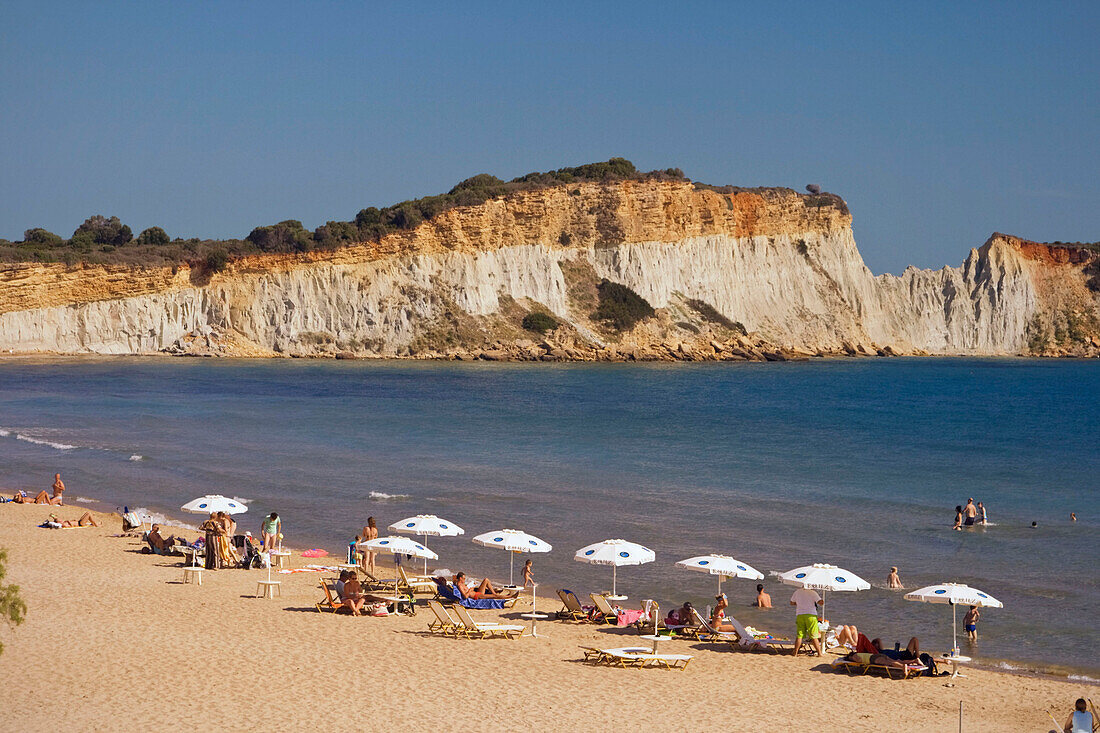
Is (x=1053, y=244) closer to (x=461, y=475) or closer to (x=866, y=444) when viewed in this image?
(x=866, y=444)

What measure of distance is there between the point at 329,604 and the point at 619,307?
78.5 metres

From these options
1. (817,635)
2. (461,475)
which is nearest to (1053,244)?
(461,475)

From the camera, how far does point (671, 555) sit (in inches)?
845

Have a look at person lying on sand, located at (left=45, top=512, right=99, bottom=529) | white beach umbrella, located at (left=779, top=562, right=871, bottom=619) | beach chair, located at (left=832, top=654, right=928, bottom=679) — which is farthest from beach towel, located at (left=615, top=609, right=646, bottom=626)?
person lying on sand, located at (left=45, top=512, right=99, bottom=529)

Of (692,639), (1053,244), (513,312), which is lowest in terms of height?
(692,639)

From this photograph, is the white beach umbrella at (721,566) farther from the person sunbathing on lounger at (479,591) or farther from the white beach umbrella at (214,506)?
the white beach umbrella at (214,506)

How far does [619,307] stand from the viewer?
94.4 m

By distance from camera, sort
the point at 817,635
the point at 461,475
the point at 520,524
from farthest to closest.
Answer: the point at 461,475, the point at 520,524, the point at 817,635

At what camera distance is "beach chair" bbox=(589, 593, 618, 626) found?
A: 16.8m

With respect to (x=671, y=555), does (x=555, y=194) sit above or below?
above

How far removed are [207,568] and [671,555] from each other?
8.82 metres

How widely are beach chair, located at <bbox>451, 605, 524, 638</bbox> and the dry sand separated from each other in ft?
0.91

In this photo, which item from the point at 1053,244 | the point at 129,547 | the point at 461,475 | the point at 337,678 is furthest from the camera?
the point at 1053,244

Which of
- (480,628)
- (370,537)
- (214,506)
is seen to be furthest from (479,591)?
(214,506)
